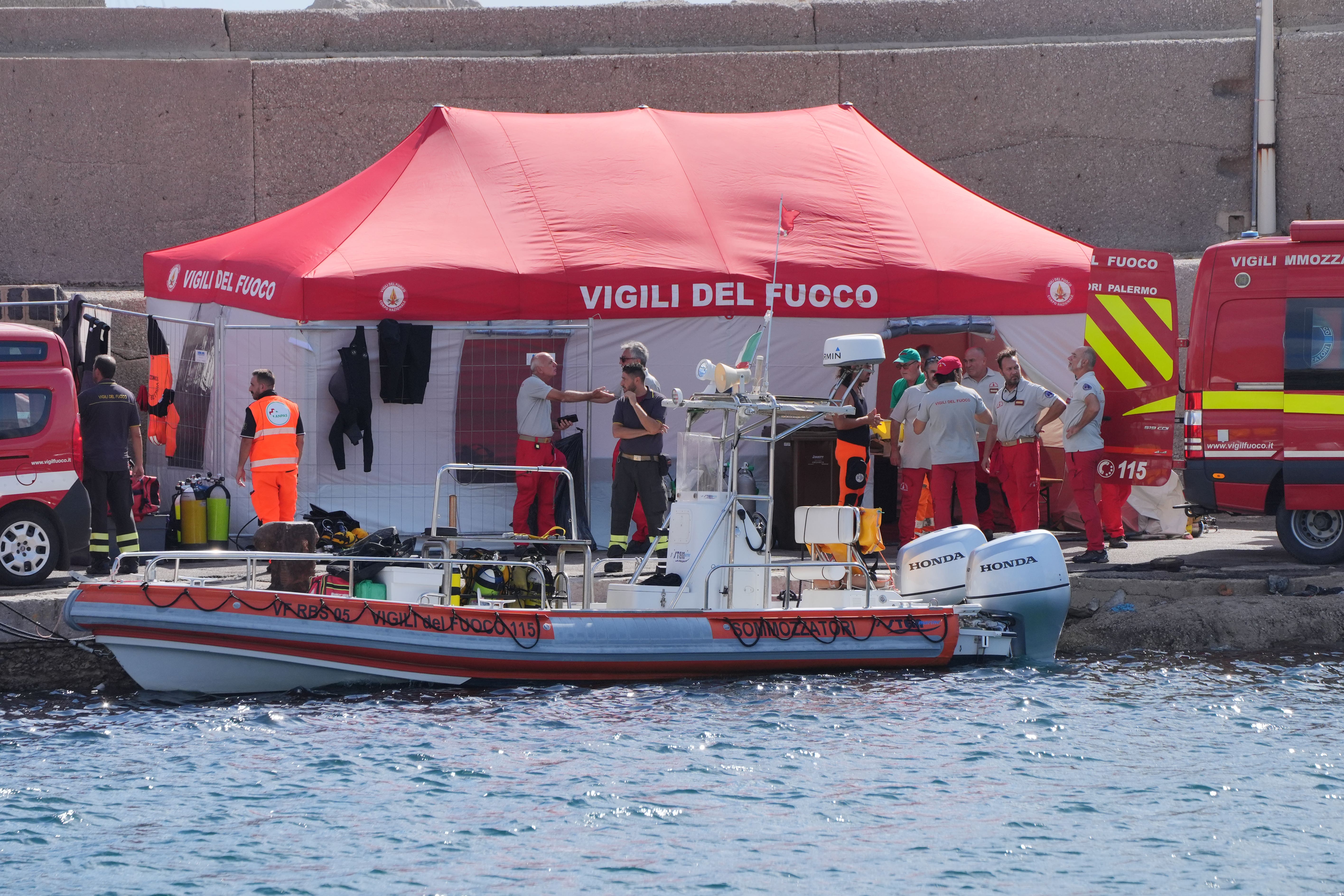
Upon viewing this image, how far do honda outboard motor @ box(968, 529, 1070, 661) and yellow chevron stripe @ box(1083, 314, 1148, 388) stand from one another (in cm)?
313

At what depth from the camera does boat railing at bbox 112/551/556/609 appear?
891cm

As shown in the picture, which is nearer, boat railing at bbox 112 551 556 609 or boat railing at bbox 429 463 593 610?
boat railing at bbox 112 551 556 609

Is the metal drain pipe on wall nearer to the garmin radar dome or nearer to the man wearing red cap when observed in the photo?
the man wearing red cap

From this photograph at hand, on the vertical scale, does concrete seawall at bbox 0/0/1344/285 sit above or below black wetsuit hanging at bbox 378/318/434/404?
above

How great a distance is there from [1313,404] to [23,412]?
9.32 meters

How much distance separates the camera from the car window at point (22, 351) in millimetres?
11055

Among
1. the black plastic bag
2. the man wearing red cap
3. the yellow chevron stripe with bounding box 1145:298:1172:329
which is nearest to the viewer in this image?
the man wearing red cap

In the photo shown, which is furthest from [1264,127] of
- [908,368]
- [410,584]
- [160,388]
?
[410,584]

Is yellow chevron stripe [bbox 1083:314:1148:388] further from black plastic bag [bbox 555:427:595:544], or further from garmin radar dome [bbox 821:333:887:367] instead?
black plastic bag [bbox 555:427:595:544]

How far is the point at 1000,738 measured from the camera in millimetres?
8695

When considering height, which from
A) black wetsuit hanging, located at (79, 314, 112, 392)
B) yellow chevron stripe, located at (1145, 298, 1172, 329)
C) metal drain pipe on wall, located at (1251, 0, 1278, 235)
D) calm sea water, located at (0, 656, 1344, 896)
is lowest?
calm sea water, located at (0, 656, 1344, 896)

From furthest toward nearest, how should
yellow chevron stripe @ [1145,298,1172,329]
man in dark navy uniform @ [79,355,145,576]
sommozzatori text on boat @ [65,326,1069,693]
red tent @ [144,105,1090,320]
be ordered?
red tent @ [144,105,1090,320] < yellow chevron stripe @ [1145,298,1172,329] < man in dark navy uniform @ [79,355,145,576] < sommozzatori text on boat @ [65,326,1069,693]

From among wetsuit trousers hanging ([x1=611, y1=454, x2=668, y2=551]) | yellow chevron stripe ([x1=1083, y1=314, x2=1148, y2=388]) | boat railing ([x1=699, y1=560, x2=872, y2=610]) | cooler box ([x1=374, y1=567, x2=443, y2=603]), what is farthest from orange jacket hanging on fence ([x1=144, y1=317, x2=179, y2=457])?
yellow chevron stripe ([x1=1083, y1=314, x2=1148, y2=388])

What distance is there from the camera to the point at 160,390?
14328 mm
